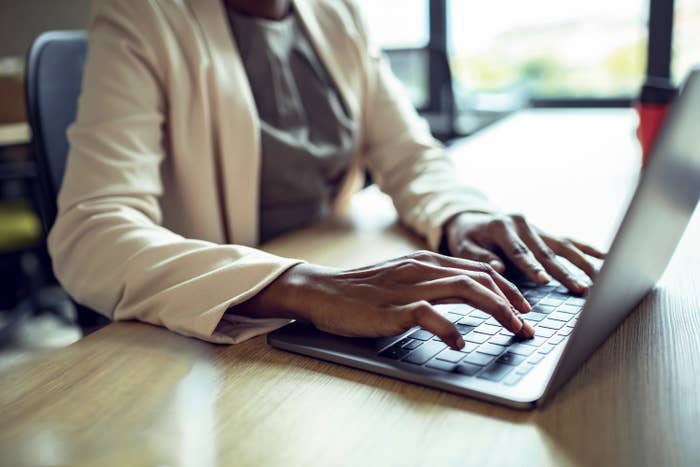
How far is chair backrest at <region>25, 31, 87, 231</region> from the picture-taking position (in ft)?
2.90

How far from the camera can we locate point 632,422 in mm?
421

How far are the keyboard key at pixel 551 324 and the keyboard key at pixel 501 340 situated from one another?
0.13 ft

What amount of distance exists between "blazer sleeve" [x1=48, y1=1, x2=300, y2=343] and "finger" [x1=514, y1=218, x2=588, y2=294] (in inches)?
10.5

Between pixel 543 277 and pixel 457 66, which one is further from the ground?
pixel 543 277

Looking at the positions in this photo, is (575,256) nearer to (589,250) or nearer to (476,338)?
(589,250)

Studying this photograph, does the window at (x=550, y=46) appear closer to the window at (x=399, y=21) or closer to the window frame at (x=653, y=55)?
the window frame at (x=653, y=55)

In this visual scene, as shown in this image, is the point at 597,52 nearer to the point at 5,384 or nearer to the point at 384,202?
the point at 384,202

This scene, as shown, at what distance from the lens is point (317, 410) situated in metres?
0.45

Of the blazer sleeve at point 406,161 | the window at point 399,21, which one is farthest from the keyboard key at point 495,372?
the window at point 399,21

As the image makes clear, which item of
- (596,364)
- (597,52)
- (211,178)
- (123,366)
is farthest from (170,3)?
(597,52)

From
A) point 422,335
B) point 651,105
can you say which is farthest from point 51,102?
point 651,105

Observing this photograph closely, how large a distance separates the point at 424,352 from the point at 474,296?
6cm

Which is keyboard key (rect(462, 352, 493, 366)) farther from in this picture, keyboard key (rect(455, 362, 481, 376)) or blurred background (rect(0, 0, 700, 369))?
blurred background (rect(0, 0, 700, 369))

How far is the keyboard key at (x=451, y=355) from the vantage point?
50 centimetres
